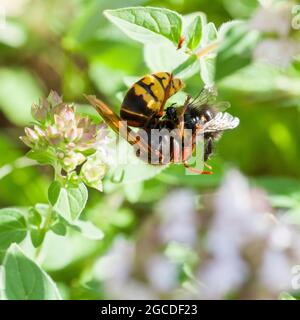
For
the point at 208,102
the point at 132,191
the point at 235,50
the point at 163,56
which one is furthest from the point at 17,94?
the point at 208,102

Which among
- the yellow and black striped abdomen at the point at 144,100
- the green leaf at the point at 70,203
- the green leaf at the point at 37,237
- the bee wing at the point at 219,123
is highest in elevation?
the yellow and black striped abdomen at the point at 144,100

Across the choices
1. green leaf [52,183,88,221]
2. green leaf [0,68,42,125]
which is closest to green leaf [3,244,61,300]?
green leaf [52,183,88,221]

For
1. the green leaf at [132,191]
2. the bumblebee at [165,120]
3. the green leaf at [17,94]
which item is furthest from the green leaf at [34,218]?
the green leaf at [17,94]

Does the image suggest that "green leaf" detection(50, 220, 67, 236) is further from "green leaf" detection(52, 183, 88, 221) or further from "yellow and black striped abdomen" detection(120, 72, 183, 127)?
"yellow and black striped abdomen" detection(120, 72, 183, 127)

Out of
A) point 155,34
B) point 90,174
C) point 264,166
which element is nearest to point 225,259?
point 90,174

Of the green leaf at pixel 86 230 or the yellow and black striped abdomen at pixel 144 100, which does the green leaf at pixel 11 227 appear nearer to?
the green leaf at pixel 86 230

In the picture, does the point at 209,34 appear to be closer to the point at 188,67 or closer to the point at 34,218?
the point at 188,67
